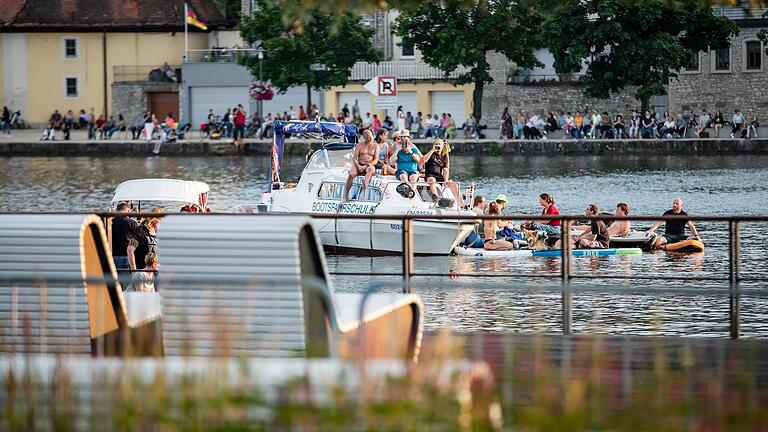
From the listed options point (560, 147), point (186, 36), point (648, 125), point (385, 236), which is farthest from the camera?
point (186, 36)

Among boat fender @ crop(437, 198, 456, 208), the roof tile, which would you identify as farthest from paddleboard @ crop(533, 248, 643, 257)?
the roof tile

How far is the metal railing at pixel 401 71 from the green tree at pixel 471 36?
6412 mm

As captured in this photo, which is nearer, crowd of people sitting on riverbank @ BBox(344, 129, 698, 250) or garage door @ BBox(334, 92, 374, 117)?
crowd of people sitting on riverbank @ BBox(344, 129, 698, 250)

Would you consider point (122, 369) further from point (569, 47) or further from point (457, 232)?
point (569, 47)

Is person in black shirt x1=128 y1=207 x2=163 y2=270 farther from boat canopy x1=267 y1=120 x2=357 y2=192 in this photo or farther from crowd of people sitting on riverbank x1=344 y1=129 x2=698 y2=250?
boat canopy x1=267 y1=120 x2=357 y2=192

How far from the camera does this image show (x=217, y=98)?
282ft

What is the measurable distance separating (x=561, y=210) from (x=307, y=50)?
35524 mm

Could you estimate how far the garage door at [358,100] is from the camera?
84625mm

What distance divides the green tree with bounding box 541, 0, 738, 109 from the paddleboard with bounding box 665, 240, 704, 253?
137 feet

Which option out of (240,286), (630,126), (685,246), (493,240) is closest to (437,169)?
(493,240)

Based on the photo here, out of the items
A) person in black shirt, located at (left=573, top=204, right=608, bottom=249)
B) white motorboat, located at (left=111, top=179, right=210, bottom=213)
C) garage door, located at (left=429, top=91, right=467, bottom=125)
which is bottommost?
person in black shirt, located at (left=573, top=204, right=608, bottom=249)

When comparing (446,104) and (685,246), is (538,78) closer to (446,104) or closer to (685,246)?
(446,104)

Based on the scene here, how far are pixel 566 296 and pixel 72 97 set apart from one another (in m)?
81.8

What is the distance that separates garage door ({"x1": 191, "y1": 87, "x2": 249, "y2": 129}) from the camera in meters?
85.4
